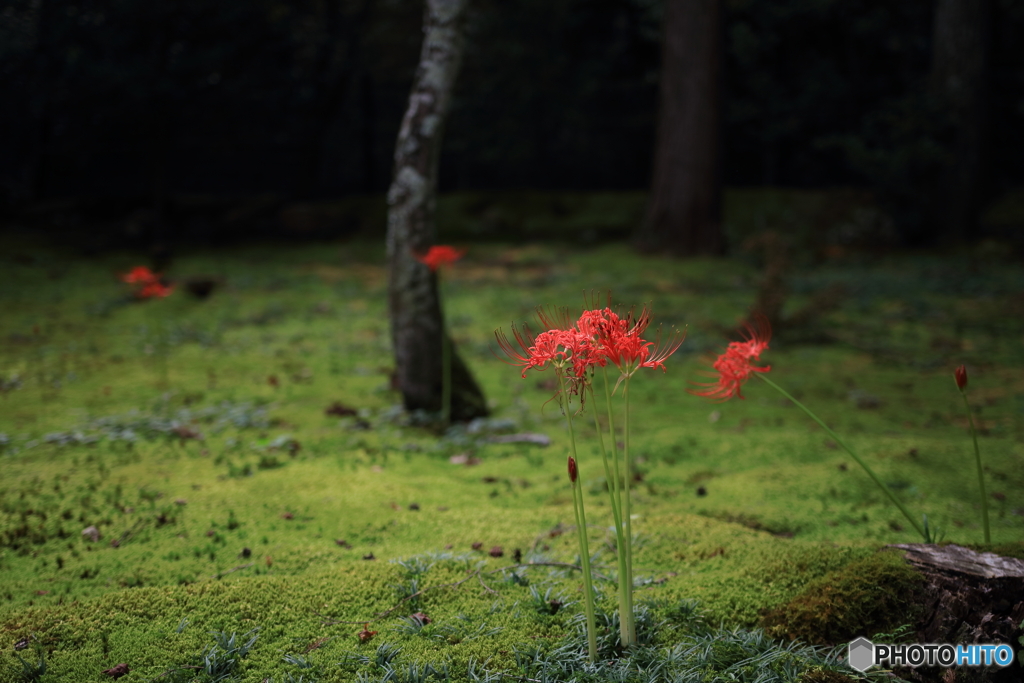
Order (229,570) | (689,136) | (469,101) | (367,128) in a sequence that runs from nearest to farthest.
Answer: (229,570) < (689,136) < (469,101) < (367,128)

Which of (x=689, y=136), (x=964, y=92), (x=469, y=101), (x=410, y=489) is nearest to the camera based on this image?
(x=410, y=489)

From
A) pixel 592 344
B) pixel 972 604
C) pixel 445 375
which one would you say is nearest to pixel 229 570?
pixel 592 344

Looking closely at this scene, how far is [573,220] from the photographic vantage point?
1418 centimetres

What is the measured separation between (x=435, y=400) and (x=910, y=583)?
308 cm

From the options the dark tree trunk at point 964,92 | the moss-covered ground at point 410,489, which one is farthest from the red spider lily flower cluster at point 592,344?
the dark tree trunk at point 964,92

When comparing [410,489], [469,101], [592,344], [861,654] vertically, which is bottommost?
[410,489]

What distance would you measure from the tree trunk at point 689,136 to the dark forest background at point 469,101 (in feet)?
1.84

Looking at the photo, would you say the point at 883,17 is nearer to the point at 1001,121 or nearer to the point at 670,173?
the point at 1001,121

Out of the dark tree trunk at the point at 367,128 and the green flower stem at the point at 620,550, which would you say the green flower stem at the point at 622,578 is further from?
the dark tree trunk at the point at 367,128

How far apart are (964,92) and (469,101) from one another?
9337 mm

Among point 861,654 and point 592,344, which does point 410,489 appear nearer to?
point 592,344

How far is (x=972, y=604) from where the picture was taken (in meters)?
1.94

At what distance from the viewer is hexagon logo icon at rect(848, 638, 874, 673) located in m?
1.95

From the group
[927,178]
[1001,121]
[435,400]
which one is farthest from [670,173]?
[1001,121]
